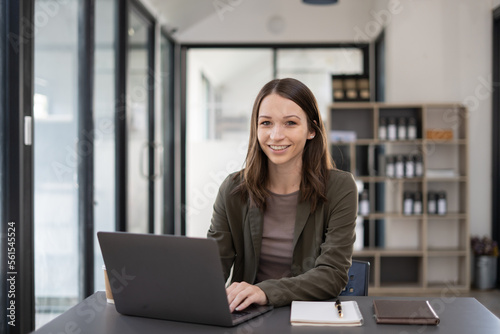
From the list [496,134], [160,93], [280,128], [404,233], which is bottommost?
[404,233]

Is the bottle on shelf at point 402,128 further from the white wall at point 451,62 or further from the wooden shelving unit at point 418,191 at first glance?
the white wall at point 451,62

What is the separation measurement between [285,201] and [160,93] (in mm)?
4407

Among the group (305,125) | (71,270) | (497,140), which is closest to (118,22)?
(71,270)

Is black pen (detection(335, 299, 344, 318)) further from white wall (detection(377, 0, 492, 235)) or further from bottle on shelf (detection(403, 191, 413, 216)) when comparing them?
white wall (detection(377, 0, 492, 235))

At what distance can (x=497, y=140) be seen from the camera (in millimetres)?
5414

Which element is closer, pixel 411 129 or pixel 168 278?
pixel 168 278

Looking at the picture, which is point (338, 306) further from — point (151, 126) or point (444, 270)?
point (151, 126)

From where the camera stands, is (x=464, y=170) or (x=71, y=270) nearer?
(x=71, y=270)

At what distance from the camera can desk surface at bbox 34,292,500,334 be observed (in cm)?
134

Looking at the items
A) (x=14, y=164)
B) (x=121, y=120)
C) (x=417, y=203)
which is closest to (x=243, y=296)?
(x=14, y=164)

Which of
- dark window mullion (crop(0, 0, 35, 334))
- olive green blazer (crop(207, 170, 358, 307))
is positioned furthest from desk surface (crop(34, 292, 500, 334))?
dark window mullion (crop(0, 0, 35, 334))

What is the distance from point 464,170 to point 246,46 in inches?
109

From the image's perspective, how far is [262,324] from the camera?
1.39m

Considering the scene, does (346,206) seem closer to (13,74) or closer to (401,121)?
(13,74)
